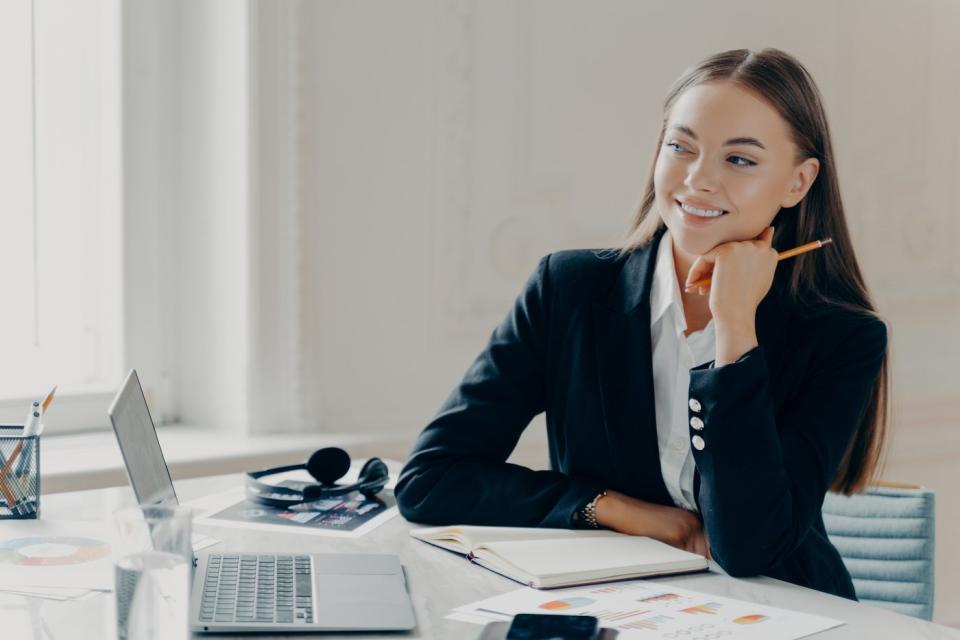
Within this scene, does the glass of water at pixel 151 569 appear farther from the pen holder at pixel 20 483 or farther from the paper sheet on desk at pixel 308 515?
the pen holder at pixel 20 483

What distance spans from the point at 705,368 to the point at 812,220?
0.32m

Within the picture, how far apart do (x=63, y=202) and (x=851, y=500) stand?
1661 millimetres

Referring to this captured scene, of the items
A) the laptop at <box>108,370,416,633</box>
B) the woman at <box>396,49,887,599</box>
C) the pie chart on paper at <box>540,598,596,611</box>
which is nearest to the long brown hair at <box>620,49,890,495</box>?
the woman at <box>396,49,887,599</box>

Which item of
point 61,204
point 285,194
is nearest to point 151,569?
point 285,194

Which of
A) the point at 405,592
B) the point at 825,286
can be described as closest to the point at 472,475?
the point at 405,592

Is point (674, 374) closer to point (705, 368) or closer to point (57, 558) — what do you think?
point (705, 368)

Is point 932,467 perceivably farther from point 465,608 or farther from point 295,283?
point 465,608

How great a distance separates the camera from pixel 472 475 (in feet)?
5.52

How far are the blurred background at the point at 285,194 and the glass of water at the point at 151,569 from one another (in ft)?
4.55

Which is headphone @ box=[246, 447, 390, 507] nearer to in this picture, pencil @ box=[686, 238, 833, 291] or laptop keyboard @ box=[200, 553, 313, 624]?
laptop keyboard @ box=[200, 553, 313, 624]

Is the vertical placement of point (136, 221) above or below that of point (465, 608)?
above

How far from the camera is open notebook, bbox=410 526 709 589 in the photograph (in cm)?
137

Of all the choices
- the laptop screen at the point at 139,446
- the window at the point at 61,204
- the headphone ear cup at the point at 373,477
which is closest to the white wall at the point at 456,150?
the window at the point at 61,204

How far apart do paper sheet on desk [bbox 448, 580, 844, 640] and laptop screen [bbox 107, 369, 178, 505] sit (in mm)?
381
